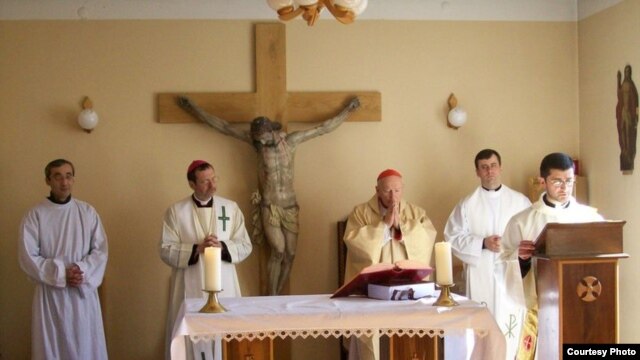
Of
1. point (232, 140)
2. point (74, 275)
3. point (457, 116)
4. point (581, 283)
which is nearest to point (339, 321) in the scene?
point (581, 283)

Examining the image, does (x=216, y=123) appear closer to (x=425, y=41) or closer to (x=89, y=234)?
(x=89, y=234)

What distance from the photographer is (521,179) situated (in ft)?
26.2

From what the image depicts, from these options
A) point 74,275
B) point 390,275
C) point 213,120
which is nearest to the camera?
point 390,275

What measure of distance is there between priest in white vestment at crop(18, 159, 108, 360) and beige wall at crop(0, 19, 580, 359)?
27.9 inches

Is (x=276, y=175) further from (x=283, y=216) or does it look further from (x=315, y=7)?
(x=315, y=7)

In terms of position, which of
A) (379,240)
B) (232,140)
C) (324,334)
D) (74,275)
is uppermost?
(232,140)

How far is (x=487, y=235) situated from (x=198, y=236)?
7.50ft

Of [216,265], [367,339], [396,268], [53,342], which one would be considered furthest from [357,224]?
[53,342]

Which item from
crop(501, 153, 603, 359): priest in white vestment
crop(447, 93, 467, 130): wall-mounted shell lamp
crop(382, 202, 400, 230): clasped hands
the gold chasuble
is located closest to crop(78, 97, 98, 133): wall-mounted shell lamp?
the gold chasuble

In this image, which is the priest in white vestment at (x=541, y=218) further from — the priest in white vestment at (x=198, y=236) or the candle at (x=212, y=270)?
the priest in white vestment at (x=198, y=236)

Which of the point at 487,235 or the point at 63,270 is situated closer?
the point at 63,270

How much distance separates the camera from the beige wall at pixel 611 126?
695 centimetres

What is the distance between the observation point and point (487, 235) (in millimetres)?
7219

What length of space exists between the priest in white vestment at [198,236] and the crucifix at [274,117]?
409 mm
